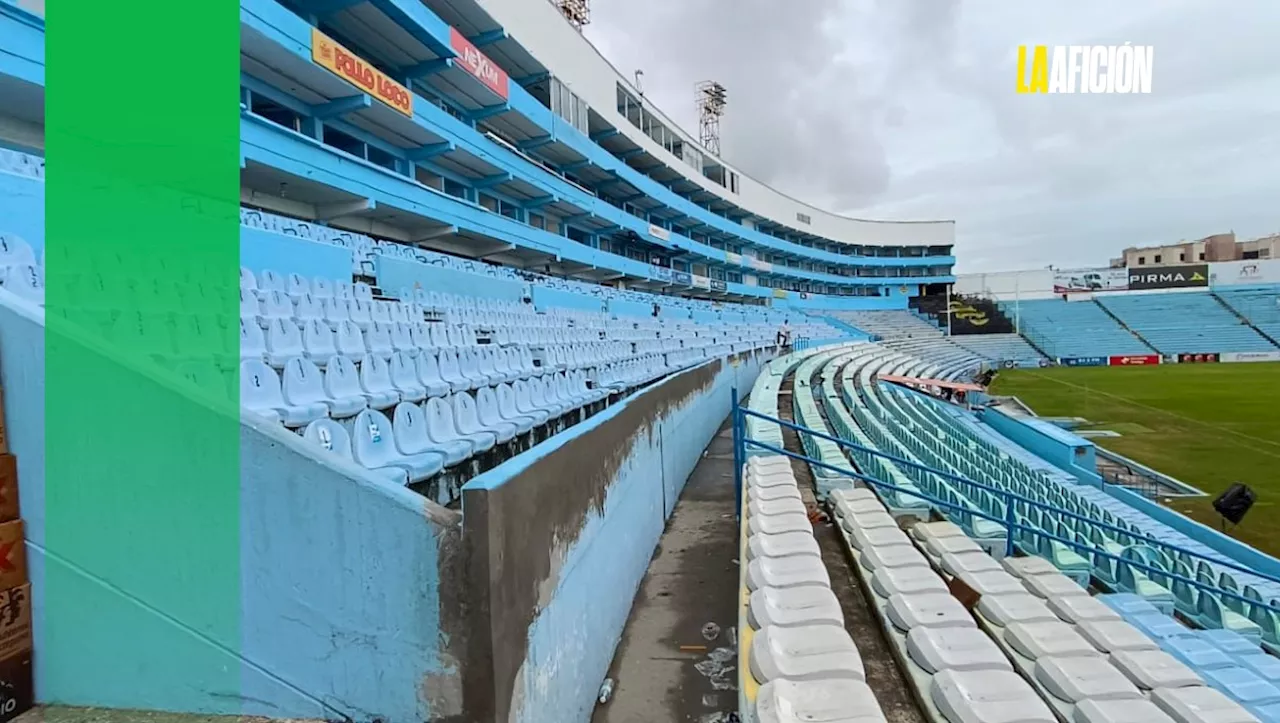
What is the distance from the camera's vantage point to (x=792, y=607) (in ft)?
8.39

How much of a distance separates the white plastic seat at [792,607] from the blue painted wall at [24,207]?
18.6ft

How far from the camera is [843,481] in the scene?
5270 millimetres

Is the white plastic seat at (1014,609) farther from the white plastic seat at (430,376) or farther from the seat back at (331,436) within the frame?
the white plastic seat at (430,376)

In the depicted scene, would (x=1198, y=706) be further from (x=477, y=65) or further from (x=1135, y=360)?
(x=1135, y=360)

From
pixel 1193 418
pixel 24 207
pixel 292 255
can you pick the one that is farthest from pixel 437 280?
pixel 1193 418

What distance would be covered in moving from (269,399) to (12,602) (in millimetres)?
2115

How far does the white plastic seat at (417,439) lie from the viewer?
12.1 ft

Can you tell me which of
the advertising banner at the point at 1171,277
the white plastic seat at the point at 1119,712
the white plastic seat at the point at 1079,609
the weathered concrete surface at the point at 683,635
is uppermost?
the advertising banner at the point at 1171,277

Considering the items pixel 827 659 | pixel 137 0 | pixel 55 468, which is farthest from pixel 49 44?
pixel 827 659

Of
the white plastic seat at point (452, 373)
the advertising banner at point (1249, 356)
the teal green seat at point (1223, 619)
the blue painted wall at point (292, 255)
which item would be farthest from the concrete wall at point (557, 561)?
the advertising banner at point (1249, 356)

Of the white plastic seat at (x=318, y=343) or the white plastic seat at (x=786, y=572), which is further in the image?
the white plastic seat at (x=318, y=343)

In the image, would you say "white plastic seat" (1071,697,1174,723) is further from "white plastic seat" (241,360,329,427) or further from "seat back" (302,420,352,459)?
"white plastic seat" (241,360,329,427)

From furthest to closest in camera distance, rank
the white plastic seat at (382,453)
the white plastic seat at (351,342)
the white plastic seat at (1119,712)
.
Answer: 1. the white plastic seat at (351,342)
2. the white plastic seat at (382,453)
3. the white plastic seat at (1119,712)

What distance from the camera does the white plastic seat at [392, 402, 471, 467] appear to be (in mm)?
3678
